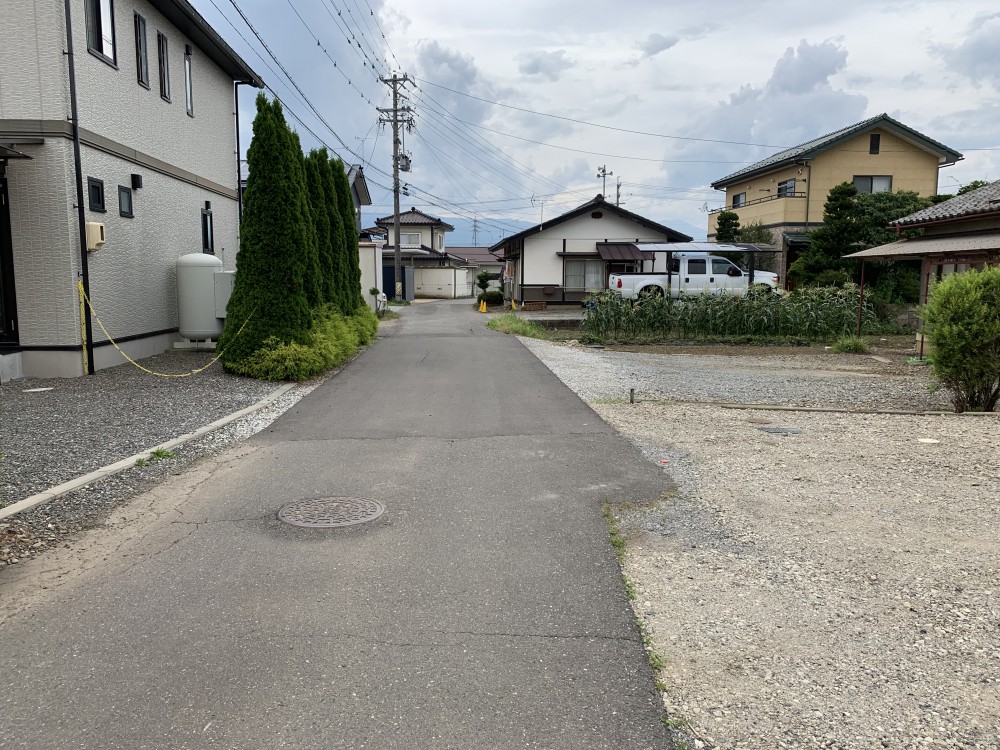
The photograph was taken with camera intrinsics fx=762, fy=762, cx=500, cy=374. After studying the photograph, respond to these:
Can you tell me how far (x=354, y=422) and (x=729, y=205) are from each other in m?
36.8

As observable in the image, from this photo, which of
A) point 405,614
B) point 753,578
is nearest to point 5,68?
point 405,614

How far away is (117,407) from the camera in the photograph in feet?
29.6

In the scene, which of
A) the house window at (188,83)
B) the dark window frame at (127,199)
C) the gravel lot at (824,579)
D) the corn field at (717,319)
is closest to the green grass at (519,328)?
the corn field at (717,319)

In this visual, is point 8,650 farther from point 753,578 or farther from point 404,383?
point 404,383

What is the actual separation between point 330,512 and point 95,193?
339 inches

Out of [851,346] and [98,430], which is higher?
[851,346]

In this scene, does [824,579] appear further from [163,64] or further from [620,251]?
[620,251]

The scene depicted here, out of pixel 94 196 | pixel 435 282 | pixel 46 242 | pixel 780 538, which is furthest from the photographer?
pixel 435 282

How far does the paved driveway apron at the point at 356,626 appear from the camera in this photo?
2.96 metres

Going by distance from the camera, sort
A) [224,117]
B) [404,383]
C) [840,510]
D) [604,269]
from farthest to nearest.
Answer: [604,269] < [224,117] < [404,383] < [840,510]

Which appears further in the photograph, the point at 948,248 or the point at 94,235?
the point at 948,248

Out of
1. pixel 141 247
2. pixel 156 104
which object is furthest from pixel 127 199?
pixel 156 104

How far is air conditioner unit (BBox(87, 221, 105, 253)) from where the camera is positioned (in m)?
11.1

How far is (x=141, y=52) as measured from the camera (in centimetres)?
1330
